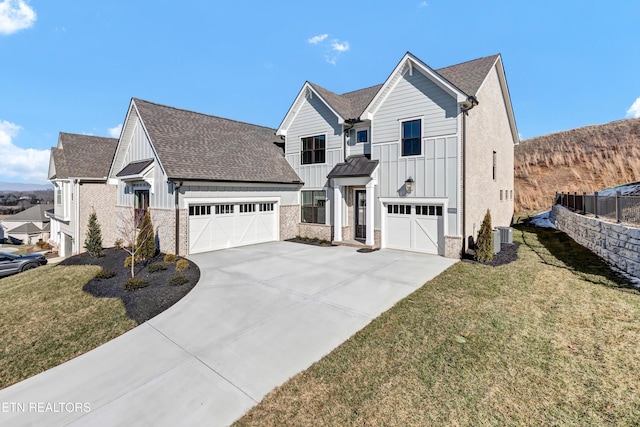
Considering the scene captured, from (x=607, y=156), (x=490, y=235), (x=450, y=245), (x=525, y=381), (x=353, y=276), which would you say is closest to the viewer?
(x=525, y=381)

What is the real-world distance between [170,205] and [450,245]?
12.3 meters

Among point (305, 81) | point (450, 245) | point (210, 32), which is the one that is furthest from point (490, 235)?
point (210, 32)

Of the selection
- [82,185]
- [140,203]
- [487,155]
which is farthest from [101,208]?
[487,155]

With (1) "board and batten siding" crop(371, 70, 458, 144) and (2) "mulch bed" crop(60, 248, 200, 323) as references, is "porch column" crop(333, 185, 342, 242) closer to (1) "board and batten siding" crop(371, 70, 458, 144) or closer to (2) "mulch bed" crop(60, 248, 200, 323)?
(1) "board and batten siding" crop(371, 70, 458, 144)

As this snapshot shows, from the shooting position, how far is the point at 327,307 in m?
7.21

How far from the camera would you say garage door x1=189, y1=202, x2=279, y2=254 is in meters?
13.7

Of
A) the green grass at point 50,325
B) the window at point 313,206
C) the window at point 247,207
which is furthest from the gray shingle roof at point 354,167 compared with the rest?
the green grass at point 50,325

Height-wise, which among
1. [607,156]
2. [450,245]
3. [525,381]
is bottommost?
[525,381]

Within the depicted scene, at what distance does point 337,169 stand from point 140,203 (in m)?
11.0

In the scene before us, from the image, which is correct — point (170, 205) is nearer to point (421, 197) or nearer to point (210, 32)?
point (210, 32)

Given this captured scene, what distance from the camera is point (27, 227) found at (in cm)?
4041

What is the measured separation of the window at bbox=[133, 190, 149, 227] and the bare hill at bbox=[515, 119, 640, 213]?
3503cm

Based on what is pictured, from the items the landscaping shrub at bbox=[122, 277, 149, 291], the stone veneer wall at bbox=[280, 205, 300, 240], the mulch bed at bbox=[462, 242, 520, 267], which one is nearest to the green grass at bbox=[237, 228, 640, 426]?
the mulch bed at bbox=[462, 242, 520, 267]

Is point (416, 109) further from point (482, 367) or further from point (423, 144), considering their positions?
point (482, 367)
